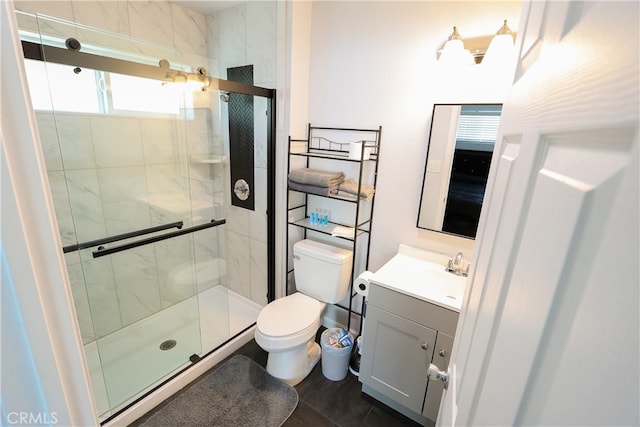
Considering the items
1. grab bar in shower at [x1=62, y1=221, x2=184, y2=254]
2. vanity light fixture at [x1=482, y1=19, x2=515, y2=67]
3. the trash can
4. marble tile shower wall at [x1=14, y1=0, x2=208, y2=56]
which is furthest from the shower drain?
vanity light fixture at [x1=482, y1=19, x2=515, y2=67]

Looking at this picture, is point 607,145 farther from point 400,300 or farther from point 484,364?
point 400,300

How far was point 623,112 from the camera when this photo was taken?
21 centimetres

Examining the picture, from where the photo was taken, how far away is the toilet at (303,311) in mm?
1751

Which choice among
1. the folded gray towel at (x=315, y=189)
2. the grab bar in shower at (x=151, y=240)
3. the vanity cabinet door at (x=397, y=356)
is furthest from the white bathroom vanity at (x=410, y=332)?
the grab bar in shower at (x=151, y=240)

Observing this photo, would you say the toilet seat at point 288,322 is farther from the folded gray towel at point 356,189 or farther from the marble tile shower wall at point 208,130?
the folded gray towel at point 356,189

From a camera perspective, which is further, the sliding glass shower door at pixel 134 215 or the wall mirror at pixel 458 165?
the sliding glass shower door at pixel 134 215

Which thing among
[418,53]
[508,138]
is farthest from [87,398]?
[418,53]

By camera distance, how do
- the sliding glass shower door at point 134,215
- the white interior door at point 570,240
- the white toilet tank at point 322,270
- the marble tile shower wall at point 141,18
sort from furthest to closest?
the white toilet tank at point 322,270
the sliding glass shower door at point 134,215
the marble tile shower wall at point 141,18
the white interior door at point 570,240

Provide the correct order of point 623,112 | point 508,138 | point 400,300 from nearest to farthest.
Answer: point 623,112, point 508,138, point 400,300

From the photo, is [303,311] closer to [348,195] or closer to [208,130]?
[348,195]

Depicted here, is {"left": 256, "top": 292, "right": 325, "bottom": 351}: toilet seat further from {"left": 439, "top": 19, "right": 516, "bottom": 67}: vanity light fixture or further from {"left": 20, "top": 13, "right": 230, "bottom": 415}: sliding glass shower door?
{"left": 439, "top": 19, "right": 516, "bottom": 67}: vanity light fixture

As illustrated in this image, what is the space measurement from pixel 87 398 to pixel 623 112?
0.86m

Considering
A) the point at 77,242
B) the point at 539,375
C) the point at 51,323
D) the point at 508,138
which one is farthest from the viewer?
the point at 77,242

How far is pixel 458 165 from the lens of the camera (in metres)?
1.62
